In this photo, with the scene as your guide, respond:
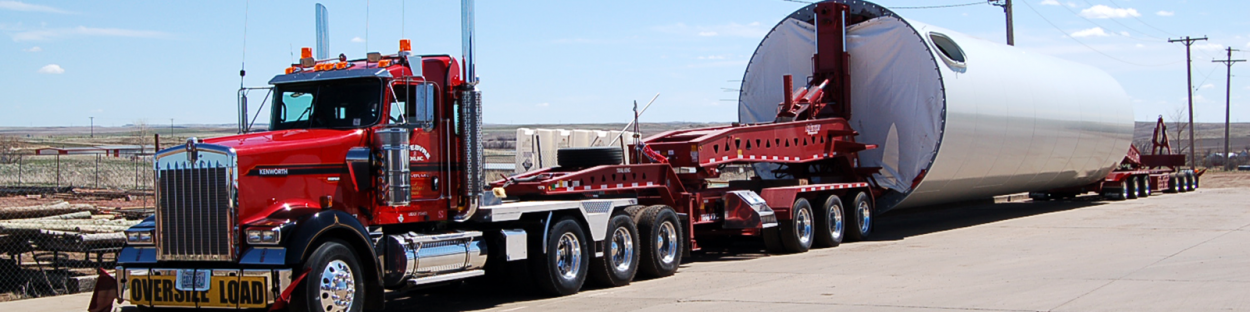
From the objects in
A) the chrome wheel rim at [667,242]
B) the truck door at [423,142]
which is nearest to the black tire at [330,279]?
the truck door at [423,142]

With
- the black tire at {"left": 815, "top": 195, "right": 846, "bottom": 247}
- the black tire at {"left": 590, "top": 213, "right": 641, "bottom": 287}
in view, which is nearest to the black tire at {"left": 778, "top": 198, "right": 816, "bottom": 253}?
the black tire at {"left": 815, "top": 195, "right": 846, "bottom": 247}

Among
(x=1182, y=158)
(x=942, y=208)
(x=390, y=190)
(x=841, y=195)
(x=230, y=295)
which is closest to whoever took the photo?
(x=230, y=295)

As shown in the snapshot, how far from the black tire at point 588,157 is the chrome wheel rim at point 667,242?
1.14 metres

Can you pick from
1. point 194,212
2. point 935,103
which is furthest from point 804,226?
point 194,212

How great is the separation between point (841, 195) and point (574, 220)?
27.4ft

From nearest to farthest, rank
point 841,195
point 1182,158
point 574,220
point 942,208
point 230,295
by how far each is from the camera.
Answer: point 230,295
point 574,220
point 841,195
point 942,208
point 1182,158

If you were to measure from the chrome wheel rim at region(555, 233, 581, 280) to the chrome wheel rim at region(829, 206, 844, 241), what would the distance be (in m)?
7.21

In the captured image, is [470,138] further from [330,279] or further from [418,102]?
[330,279]

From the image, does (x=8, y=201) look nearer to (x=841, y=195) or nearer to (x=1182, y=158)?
(x=841, y=195)

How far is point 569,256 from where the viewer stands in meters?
12.2

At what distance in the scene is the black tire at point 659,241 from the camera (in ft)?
44.3

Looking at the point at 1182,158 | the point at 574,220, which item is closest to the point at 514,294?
the point at 574,220

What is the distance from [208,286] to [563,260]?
4.30m

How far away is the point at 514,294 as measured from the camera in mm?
12375
